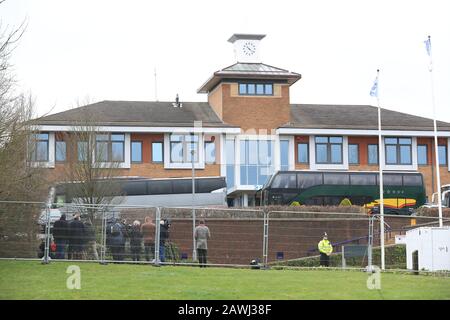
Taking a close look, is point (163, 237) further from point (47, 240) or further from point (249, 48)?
point (249, 48)

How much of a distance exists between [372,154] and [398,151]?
5.84ft

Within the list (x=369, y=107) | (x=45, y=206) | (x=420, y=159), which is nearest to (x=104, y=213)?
(x=45, y=206)

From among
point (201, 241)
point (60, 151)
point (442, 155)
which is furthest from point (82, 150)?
point (442, 155)

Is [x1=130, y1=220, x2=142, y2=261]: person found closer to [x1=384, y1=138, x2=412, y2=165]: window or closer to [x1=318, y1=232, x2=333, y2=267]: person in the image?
[x1=318, y1=232, x2=333, y2=267]: person

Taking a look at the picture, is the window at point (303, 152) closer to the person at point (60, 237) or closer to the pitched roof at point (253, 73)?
the pitched roof at point (253, 73)

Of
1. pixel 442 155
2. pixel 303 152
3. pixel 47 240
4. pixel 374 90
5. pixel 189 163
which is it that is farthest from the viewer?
pixel 442 155

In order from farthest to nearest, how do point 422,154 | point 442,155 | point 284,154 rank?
point 442,155
point 422,154
point 284,154

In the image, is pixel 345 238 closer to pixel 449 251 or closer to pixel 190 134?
pixel 449 251

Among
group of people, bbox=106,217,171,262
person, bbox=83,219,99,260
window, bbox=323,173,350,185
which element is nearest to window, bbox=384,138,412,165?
window, bbox=323,173,350,185

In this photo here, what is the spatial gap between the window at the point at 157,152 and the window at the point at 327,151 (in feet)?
35.0

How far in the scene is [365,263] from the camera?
31.3 m

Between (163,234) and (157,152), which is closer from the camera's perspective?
(163,234)

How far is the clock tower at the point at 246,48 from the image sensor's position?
66938 mm

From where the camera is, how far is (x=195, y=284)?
20.7m
